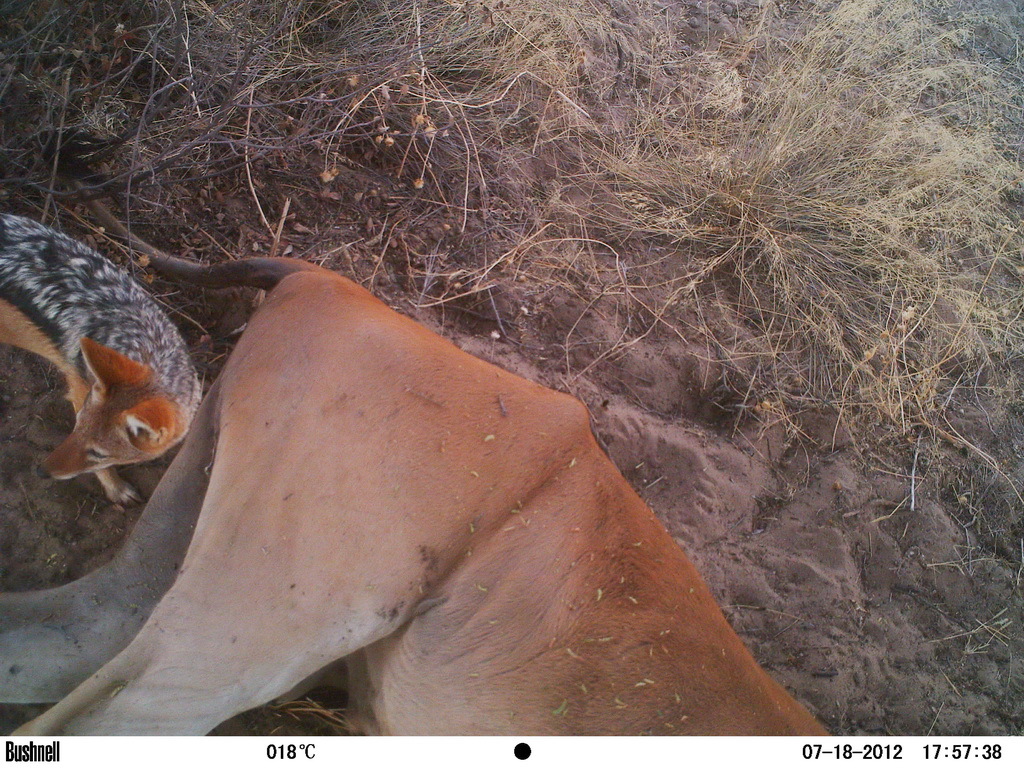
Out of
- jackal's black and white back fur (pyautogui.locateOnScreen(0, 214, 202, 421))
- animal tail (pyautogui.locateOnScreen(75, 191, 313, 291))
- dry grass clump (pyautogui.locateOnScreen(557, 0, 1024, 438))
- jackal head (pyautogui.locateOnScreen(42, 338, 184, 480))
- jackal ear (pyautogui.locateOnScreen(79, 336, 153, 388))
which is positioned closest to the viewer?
jackal ear (pyautogui.locateOnScreen(79, 336, 153, 388))

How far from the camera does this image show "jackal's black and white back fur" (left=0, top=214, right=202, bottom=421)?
102 inches

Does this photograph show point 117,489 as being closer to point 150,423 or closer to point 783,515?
point 150,423

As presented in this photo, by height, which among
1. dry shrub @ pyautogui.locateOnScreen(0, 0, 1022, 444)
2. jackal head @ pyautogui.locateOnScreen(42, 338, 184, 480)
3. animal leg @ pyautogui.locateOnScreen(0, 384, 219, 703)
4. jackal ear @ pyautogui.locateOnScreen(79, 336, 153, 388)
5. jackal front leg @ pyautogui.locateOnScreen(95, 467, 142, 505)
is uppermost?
dry shrub @ pyautogui.locateOnScreen(0, 0, 1022, 444)

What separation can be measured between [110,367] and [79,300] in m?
0.49

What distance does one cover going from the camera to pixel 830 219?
13.3ft

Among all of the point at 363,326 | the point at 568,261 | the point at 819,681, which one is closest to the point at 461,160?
the point at 568,261

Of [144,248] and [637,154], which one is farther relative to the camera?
[637,154]

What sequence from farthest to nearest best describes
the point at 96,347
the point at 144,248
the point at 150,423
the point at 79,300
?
the point at 144,248
the point at 79,300
the point at 150,423
the point at 96,347

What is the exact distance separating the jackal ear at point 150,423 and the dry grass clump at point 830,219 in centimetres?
239

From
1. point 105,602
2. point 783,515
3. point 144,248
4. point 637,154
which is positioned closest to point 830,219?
point 637,154

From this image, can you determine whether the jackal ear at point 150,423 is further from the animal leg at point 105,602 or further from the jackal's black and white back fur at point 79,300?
the jackal's black and white back fur at point 79,300

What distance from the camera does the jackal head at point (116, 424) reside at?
2.42 metres

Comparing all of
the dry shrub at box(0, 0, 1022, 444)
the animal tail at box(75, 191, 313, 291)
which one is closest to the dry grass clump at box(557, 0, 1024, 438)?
the dry shrub at box(0, 0, 1022, 444)

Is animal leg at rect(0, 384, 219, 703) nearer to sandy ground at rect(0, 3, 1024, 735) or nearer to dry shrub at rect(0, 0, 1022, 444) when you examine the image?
sandy ground at rect(0, 3, 1024, 735)
